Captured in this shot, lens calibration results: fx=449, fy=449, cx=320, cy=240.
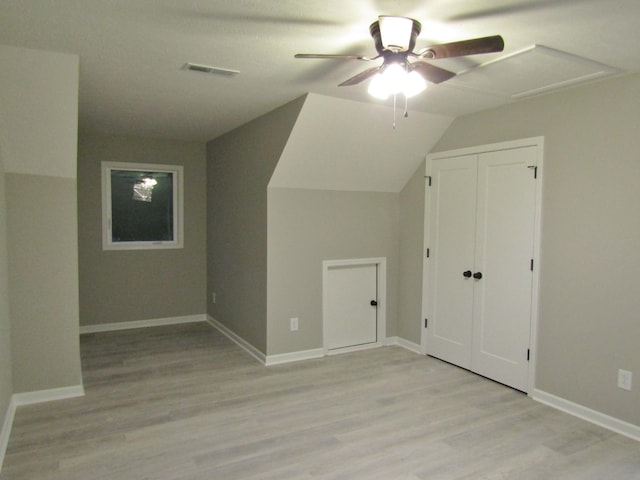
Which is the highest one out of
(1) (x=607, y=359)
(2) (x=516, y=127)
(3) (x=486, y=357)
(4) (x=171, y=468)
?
(2) (x=516, y=127)

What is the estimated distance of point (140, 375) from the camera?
3.95 meters

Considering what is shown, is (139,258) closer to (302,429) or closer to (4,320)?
(4,320)

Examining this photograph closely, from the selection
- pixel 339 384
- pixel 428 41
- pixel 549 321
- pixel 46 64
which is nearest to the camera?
pixel 428 41

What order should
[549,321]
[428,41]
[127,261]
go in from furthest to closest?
[127,261] → [549,321] → [428,41]

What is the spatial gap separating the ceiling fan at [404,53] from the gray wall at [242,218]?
144 cm

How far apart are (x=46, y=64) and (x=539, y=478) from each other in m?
3.66

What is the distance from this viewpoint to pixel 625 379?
2.95 meters

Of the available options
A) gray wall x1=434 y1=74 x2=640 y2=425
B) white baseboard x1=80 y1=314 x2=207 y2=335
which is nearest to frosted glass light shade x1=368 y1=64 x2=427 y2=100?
gray wall x1=434 y1=74 x2=640 y2=425

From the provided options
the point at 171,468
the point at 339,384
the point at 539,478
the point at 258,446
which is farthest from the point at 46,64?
the point at 539,478

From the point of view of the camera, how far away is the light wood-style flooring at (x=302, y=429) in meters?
2.53

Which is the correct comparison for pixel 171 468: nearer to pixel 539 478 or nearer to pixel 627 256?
pixel 539 478

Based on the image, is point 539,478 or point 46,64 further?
point 46,64

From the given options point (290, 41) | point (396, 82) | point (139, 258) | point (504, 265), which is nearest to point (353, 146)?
point (504, 265)

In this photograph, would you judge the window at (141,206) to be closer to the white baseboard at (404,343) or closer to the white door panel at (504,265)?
the white baseboard at (404,343)
